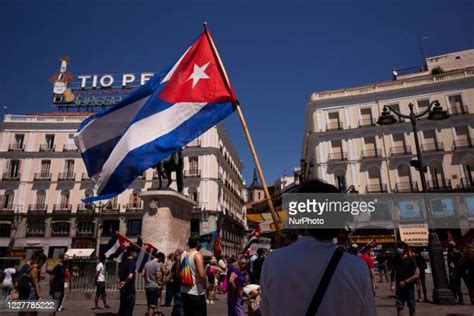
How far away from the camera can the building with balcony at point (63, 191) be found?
124 feet

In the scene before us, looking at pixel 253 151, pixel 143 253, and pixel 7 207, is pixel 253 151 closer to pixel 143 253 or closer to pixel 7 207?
pixel 143 253

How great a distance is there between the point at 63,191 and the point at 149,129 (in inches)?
1591

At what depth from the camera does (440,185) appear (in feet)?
99.6

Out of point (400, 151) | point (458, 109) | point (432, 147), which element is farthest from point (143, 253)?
point (458, 109)

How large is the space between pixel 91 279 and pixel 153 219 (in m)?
5.21

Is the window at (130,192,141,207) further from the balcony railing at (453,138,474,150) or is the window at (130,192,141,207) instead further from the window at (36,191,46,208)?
the balcony railing at (453,138,474,150)

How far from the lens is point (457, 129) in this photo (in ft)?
103

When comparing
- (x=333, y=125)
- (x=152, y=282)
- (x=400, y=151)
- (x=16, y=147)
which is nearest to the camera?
(x=152, y=282)

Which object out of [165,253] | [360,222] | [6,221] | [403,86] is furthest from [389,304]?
[6,221]

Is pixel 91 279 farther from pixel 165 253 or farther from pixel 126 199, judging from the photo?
pixel 126 199

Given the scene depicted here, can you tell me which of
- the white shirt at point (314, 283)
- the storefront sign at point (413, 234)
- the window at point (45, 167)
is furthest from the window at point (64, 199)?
the white shirt at point (314, 283)

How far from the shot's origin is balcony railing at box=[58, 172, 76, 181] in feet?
132

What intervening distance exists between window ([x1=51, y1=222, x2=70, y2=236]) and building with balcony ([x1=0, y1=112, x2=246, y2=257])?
6cm

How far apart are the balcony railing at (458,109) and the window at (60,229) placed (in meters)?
42.6
